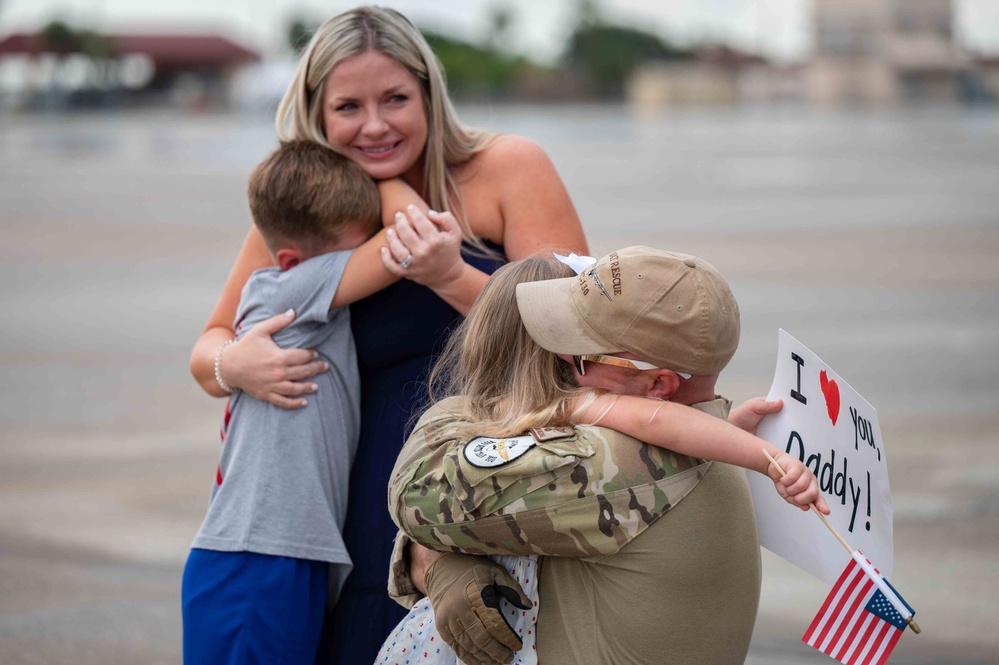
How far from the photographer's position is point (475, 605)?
197 centimetres

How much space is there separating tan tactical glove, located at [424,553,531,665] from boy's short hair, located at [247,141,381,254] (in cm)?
89

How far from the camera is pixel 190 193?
21125 mm

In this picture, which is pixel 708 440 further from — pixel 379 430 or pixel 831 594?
pixel 379 430

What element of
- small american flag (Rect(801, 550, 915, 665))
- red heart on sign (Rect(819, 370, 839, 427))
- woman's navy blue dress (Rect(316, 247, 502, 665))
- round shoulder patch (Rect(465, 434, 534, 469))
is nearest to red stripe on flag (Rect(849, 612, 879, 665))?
small american flag (Rect(801, 550, 915, 665))

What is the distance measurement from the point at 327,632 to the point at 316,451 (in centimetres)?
43

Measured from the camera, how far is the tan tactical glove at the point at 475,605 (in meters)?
1.97

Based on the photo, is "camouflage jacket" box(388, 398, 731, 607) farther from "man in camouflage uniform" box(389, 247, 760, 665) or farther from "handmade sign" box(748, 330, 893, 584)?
"handmade sign" box(748, 330, 893, 584)

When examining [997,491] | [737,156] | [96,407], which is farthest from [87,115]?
[997,491]

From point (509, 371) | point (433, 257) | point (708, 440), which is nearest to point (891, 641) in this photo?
point (708, 440)

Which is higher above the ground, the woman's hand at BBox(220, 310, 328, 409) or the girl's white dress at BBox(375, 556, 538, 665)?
the woman's hand at BBox(220, 310, 328, 409)

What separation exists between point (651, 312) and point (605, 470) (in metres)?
0.26

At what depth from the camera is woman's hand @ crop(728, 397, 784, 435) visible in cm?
207

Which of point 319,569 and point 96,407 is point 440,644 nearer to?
point 319,569

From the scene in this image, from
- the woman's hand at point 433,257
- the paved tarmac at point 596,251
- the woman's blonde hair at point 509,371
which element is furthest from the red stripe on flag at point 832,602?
the paved tarmac at point 596,251
